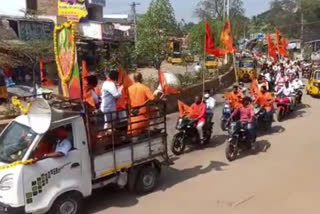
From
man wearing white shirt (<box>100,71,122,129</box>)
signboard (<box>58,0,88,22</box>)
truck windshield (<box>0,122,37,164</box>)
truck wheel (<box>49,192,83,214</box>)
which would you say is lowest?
truck wheel (<box>49,192,83,214</box>)

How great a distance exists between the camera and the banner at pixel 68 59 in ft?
27.0

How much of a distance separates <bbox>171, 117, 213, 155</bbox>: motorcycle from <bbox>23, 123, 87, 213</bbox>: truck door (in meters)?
4.56

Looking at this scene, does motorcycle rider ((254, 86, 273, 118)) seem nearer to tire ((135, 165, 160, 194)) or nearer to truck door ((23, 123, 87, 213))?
tire ((135, 165, 160, 194))

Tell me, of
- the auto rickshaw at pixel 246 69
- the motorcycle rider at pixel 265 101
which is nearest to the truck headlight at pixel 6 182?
the motorcycle rider at pixel 265 101

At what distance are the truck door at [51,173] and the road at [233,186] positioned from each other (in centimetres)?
98

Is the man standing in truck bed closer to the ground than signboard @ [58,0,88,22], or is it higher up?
closer to the ground

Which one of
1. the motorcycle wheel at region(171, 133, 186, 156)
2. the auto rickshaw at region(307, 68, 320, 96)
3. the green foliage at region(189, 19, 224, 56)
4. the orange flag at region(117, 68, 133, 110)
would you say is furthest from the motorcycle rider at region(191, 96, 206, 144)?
the green foliage at region(189, 19, 224, 56)

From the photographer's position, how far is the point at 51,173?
711 centimetres

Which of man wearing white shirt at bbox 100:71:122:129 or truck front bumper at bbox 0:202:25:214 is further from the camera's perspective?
man wearing white shirt at bbox 100:71:122:129

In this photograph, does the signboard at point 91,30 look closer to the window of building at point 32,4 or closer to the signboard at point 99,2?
the window of building at point 32,4

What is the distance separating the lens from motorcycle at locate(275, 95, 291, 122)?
16.7 metres

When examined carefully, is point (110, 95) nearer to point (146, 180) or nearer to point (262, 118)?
point (146, 180)

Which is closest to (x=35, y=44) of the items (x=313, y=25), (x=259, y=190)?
(x=259, y=190)

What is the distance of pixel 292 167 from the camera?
10461 millimetres
